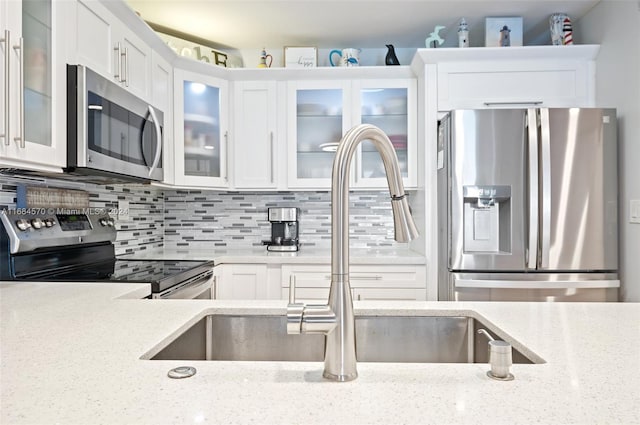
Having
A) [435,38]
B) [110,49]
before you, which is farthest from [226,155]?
[435,38]

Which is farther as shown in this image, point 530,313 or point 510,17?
point 510,17

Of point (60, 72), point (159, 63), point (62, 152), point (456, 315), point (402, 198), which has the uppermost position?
point (159, 63)

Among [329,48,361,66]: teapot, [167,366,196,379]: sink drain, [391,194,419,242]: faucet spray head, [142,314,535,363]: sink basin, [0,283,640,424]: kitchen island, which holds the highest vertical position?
Answer: [329,48,361,66]: teapot

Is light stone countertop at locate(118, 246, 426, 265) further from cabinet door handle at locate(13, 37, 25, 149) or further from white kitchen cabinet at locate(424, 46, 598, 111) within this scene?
cabinet door handle at locate(13, 37, 25, 149)

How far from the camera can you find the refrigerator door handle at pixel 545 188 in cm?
229

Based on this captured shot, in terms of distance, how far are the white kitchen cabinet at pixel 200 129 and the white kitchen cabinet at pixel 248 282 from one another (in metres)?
0.64

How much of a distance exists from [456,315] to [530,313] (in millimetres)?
188

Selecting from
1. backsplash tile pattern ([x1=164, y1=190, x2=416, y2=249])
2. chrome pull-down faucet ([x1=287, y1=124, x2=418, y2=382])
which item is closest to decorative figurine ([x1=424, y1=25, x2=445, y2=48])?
backsplash tile pattern ([x1=164, y1=190, x2=416, y2=249])

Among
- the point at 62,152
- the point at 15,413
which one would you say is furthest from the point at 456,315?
the point at 62,152

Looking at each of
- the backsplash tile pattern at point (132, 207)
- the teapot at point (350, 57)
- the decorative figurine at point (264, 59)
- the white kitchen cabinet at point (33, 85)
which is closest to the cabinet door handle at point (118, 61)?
the white kitchen cabinet at point (33, 85)

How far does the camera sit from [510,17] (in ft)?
8.95

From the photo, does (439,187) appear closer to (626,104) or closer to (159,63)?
(626,104)

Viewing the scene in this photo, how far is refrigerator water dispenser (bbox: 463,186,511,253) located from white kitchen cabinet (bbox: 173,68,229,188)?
1.67 m

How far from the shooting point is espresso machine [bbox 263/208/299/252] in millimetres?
3039
